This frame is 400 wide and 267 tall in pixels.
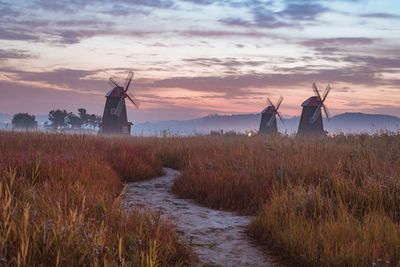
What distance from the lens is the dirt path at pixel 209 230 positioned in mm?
5211

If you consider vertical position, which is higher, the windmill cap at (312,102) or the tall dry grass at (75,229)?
the windmill cap at (312,102)

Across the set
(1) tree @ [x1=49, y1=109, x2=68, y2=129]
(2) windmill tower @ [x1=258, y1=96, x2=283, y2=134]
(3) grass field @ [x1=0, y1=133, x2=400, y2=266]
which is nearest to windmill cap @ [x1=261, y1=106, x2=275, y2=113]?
(2) windmill tower @ [x1=258, y1=96, x2=283, y2=134]

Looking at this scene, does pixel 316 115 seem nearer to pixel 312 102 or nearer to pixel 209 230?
pixel 312 102

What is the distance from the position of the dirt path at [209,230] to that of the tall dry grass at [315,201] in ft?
1.01

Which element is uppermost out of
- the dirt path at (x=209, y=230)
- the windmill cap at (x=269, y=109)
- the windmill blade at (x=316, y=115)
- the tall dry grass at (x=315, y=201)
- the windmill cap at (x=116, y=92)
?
the windmill cap at (x=116, y=92)

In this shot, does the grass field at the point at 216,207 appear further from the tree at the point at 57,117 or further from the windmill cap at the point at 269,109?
the tree at the point at 57,117

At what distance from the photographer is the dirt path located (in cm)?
521

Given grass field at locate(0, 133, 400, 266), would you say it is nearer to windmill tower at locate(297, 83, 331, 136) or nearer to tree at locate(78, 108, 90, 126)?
windmill tower at locate(297, 83, 331, 136)

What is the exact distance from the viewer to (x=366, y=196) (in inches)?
265

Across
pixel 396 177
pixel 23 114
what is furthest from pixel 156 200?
pixel 23 114

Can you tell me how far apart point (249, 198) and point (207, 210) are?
91 centimetres

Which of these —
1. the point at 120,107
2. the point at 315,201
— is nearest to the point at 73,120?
the point at 120,107

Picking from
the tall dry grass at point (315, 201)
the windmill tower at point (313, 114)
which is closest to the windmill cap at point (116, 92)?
the windmill tower at point (313, 114)

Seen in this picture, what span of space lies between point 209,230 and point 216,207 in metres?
2.07
